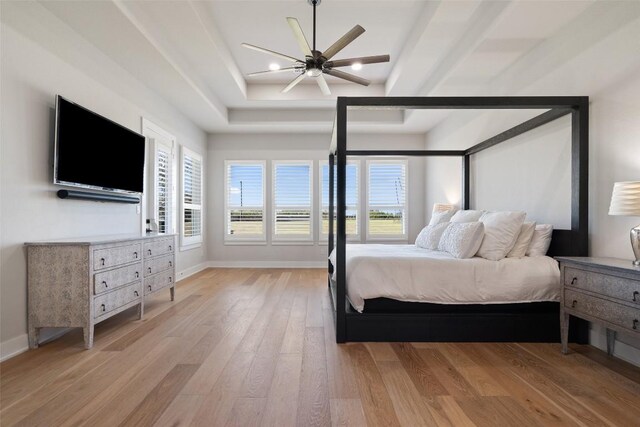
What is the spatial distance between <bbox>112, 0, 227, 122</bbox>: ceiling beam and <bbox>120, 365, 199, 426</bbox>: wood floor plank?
109 inches

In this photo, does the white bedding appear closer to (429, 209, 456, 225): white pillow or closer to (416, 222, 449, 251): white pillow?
(416, 222, 449, 251): white pillow

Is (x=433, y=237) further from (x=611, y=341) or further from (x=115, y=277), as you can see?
(x=115, y=277)

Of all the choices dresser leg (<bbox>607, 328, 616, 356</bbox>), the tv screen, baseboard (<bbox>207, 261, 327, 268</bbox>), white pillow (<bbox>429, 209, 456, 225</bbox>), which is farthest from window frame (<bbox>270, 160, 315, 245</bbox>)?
dresser leg (<bbox>607, 328, 616, 356</bbox>)

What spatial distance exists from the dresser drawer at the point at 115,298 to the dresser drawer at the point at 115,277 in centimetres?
5

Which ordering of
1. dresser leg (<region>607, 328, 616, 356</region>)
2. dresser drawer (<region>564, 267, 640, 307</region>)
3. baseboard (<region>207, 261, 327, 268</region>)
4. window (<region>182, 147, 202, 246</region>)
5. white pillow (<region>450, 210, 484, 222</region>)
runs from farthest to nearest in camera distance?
baseboard (<region>207, 261, 327, 268</region>), window (<region>182, 147, 202, 246</region>), white pillow (<region>450, 210, 484, 222</region>), dresser leg (<region>607, 328, 616, 356</region>), dresser drawer (<region>564, 267, 640, 307</region>)

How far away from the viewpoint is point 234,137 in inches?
252

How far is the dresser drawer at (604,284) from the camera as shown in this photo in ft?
6.08

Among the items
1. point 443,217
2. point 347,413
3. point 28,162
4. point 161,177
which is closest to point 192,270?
point 161,177

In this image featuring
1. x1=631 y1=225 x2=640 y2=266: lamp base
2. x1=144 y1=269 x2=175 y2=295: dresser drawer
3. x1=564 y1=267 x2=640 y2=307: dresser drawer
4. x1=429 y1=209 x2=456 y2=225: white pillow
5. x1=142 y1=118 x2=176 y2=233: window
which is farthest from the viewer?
x1=429 y1=209 x2=456 y2=225: white pillow

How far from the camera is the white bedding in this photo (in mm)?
2602

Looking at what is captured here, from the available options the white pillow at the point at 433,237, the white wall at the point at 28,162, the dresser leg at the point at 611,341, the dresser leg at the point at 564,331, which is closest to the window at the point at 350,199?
the white pillow at the point at 433,237

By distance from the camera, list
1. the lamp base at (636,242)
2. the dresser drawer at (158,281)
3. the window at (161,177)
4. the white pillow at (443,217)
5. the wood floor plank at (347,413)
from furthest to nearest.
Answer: the white pillow at (443,217)
the window at (161,177)
the dresser drawer at (158,281)
the lamp base at (636,242)
the wood floor plank at (347,413)

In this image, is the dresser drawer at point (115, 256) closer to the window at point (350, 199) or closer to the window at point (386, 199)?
the window at point (350, 199)

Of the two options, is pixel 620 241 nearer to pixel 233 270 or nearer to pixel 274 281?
pixel 274 281
